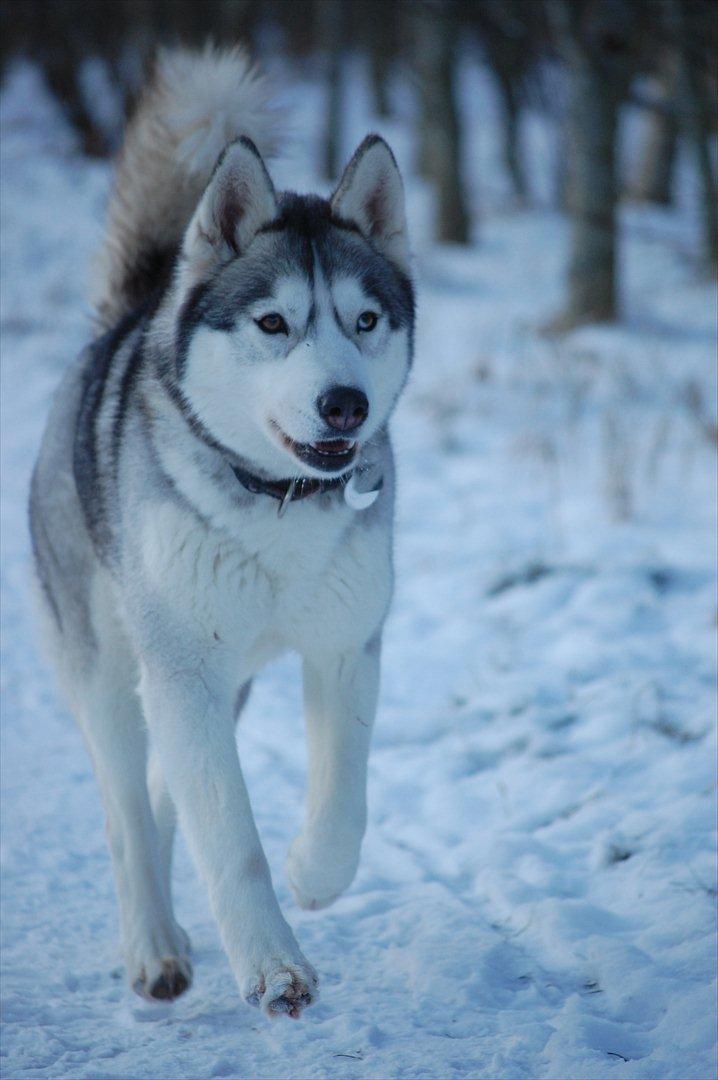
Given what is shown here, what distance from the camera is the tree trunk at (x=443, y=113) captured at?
1209 centimetres

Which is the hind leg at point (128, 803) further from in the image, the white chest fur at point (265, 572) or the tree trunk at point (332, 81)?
the tree trunk at point (332, 81)

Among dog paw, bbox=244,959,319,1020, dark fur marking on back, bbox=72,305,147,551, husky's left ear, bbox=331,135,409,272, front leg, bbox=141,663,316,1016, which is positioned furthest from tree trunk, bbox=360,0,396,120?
dog paw, bbox=244,959,319,1020

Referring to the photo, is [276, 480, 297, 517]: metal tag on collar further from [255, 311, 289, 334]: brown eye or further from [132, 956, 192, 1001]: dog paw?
[132, 956, 192, 1001]: dog paw

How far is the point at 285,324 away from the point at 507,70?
1766cm

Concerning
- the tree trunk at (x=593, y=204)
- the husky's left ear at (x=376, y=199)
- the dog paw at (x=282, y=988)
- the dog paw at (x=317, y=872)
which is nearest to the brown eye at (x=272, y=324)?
the husky's left ear at (x=376, y=199)

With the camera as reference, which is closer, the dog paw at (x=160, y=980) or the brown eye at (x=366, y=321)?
the brown eye at (x=366, y=321)

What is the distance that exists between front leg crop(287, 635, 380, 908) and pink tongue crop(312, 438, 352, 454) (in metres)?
0.55

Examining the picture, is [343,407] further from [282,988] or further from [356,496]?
[282,988]

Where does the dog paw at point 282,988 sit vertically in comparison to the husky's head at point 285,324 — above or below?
below

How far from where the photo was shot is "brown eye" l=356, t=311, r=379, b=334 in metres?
2.43

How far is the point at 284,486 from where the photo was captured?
2.47 m

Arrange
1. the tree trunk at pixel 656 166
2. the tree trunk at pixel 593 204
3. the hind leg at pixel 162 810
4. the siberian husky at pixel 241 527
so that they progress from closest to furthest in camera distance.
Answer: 1. the siberian husky at pixel 241 527
2. the hind leg at pixel 162 810
3. the tree trunk at pixel 593 204
4. the tree trunk at pixel 656 166

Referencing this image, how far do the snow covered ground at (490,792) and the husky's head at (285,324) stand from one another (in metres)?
0.60

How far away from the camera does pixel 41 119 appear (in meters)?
19.1
